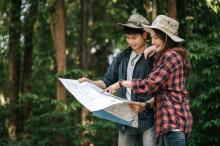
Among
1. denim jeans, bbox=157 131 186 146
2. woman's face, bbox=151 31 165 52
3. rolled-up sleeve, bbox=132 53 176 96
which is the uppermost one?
woman's face, bbox=151 31 165 52

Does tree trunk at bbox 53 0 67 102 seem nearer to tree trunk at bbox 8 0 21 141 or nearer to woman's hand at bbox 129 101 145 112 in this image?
tree trunk at bbox 8 0 21 141

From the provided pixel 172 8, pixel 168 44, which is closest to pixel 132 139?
pixel 168 44

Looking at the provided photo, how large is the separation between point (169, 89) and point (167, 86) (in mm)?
27

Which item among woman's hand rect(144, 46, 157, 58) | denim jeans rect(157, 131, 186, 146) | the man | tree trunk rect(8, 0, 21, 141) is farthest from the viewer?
tree trunk rect(8, 0, 21, 141)

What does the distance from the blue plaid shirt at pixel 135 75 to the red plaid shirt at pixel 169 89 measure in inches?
12.3

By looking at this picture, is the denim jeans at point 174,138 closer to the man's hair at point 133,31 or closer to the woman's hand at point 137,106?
the woman's hand at point 137,106

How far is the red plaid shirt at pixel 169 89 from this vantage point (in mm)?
3918

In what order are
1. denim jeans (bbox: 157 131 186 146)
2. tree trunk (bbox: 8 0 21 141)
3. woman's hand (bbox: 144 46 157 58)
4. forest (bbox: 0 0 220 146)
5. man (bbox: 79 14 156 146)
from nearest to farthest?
denim jeans (bbox: 157 131 186 146)
woman's hand (bbox: 144 46 157 58)
man (bbox: 79 14 156 146)
forest (bbox: 0 0 220 146)
tree trunk (bbox: 8 0 21 141)

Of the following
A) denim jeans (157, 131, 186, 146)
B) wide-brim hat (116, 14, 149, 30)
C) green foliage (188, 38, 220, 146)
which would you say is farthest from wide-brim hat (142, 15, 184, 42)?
green foliage (188, 38, 220, 146)

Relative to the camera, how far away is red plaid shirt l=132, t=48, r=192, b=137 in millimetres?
3918

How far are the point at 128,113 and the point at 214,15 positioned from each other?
3.23 meters

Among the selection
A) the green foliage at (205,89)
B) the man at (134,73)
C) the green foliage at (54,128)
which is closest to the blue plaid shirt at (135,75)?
the man at (134,73)

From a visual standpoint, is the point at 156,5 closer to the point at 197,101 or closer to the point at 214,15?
the point at 214,15

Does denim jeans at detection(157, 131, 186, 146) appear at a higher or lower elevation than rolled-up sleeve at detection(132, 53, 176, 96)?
lower
